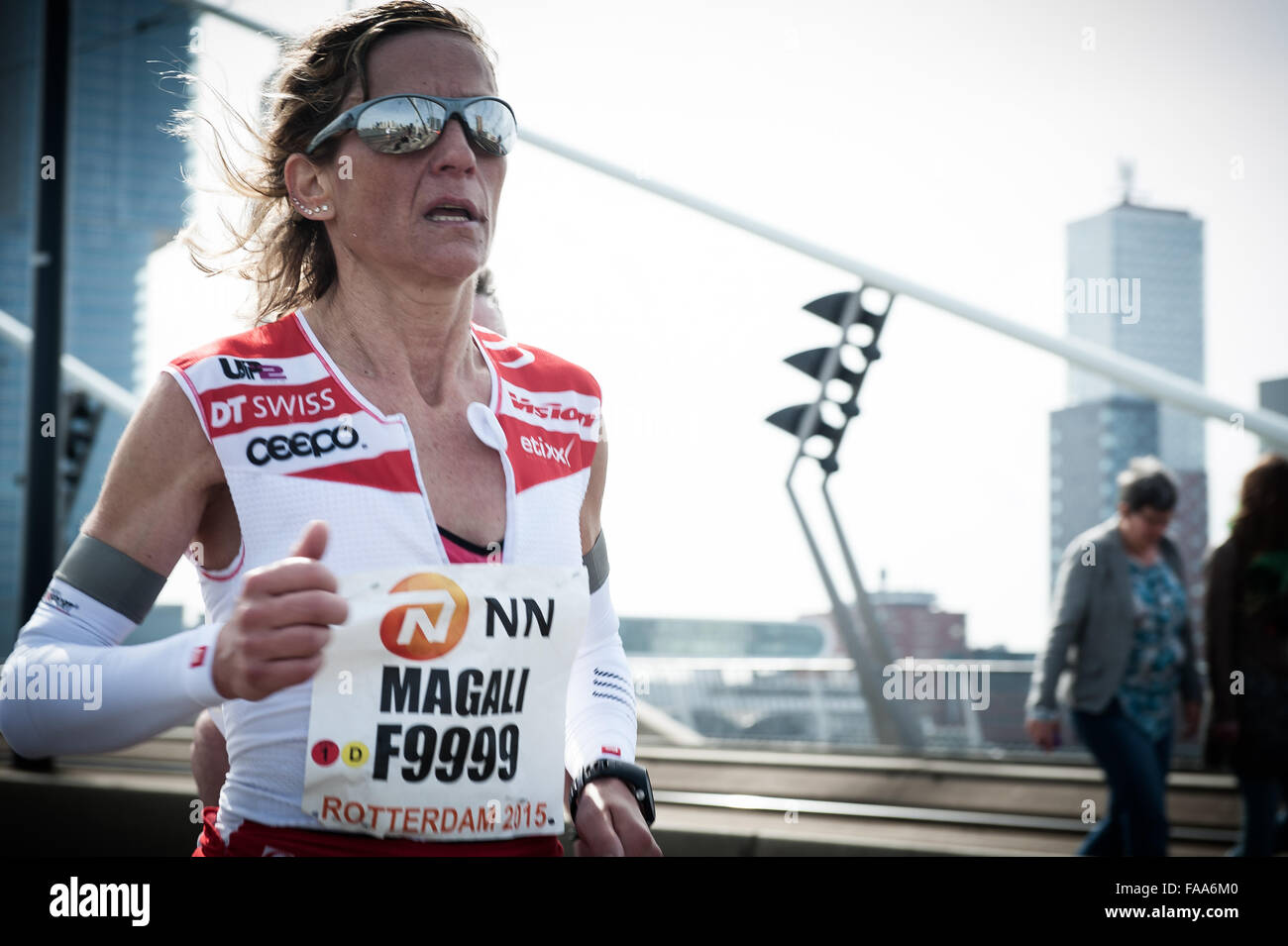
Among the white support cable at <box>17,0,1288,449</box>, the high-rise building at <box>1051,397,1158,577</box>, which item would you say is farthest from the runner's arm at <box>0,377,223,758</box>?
the high-rise building at <box>1051,397,1158,577</box>

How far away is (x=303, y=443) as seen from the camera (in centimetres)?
179

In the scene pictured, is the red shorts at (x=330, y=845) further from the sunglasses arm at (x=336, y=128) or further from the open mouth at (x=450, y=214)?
the sunglasses arm at (x=336, y=128)

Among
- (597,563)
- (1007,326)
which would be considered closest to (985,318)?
(1007,326)

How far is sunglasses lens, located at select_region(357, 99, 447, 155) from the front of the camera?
1.96m

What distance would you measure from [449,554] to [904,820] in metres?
6.16

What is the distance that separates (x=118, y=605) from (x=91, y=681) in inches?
4.8

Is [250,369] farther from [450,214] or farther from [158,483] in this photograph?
[450,214]

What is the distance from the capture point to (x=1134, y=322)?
18.6 ft

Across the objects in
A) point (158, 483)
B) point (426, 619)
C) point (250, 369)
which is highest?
point (250, 369)

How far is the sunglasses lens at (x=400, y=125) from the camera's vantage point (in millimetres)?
1960

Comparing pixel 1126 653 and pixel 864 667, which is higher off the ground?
pixel 1126 653

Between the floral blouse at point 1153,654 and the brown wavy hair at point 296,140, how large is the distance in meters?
4.29
